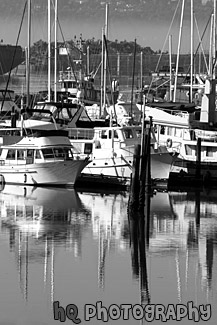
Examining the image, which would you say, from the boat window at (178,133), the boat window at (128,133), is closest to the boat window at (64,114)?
the boat window at (178,133)

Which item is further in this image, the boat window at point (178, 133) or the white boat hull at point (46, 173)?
the boat window at point (178, 133)

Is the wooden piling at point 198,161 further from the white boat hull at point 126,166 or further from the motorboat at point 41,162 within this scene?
the motorboat at point 41,162

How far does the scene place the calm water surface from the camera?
2719 centimetres

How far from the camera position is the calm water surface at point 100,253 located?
2719 cm

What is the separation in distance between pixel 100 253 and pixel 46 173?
46.1 feet

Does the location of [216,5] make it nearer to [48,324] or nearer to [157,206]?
[157,206]

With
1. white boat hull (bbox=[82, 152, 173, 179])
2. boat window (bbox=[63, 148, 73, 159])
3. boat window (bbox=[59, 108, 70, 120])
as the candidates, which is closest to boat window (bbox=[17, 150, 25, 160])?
boat window (bbox=[63, 148, 73, 159])

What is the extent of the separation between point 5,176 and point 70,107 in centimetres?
969

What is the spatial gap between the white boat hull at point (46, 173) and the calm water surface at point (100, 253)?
43.4 inches

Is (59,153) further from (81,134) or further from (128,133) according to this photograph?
(81,134)

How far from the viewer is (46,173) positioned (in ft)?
152

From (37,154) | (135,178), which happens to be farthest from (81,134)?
(135,178)

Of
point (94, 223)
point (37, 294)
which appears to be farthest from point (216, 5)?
point (37, 294)

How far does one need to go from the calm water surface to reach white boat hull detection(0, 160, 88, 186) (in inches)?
43.4
